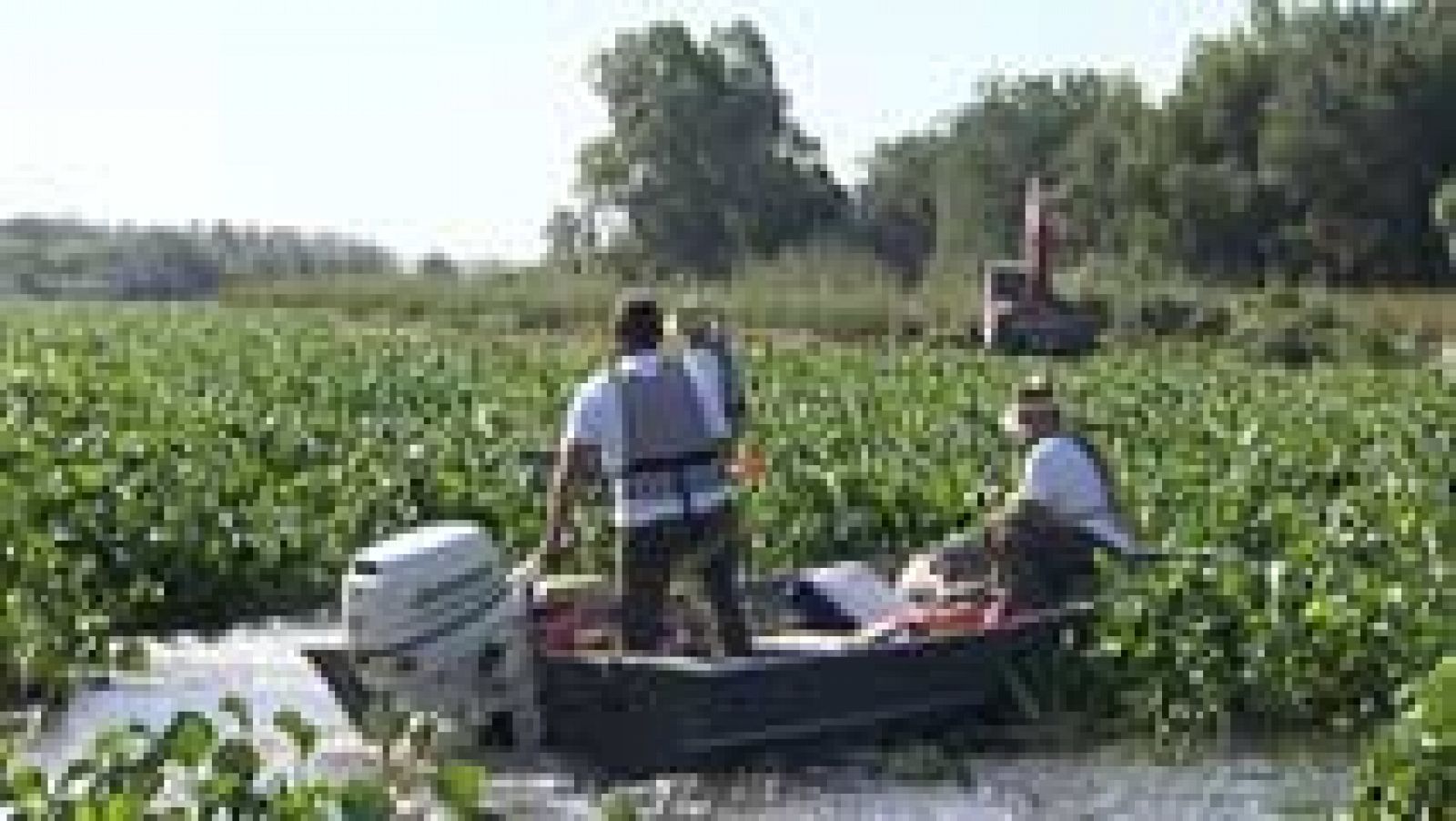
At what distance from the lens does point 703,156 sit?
8100 cm

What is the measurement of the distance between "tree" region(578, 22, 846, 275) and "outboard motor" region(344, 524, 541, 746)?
64312 mm

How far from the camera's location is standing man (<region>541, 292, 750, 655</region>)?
484 inches

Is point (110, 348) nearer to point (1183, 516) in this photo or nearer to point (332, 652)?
point (1183, 516)

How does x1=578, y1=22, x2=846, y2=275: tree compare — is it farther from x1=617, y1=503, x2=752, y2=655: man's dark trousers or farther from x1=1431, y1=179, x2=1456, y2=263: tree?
x1=617, y1=503, x2=752, y2=655: man's dark trousers

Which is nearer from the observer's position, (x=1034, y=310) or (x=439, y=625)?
(x=439, y=625)

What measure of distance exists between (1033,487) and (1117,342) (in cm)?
2633

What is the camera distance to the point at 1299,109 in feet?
198

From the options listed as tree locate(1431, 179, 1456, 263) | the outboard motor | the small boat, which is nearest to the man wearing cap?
the small boat

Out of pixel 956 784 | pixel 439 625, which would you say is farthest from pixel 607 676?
pixel 956 784

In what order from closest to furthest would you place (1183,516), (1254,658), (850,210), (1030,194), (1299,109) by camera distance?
1. (1254,658)
2. (1183,516)
3. (1030,194)
4. (1299,109)
5. (850,210)

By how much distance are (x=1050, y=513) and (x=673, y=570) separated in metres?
1.72

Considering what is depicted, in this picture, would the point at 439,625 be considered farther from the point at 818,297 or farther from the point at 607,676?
the point at 818,297

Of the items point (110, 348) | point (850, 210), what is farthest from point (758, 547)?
point (850, 210)

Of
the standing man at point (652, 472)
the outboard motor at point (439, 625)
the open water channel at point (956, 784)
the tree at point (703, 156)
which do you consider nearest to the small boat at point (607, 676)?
the outboard motor at point (439, 625)
